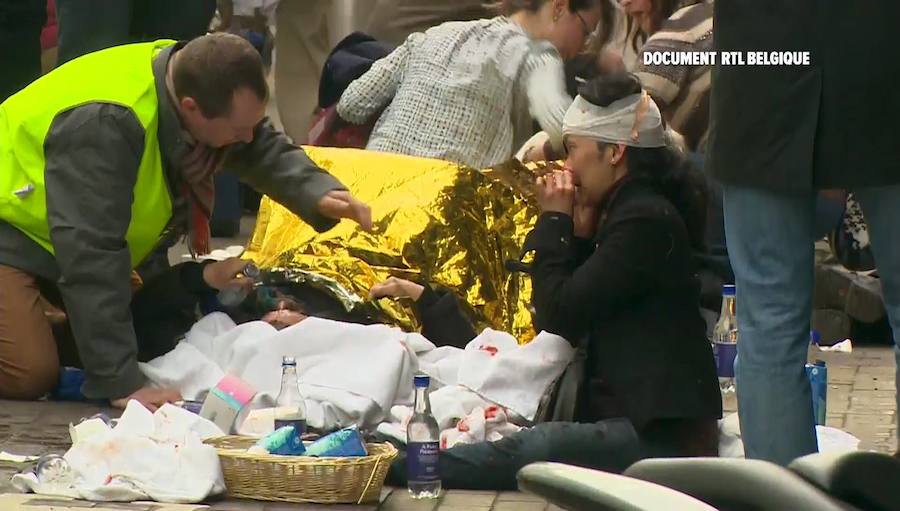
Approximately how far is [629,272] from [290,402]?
42.2 inches

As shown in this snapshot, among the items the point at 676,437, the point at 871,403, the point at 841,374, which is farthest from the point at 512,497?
the point at 841,374

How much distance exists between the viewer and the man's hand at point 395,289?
6203 mm

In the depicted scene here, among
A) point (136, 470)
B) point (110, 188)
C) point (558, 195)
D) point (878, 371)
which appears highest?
point (558, 195)

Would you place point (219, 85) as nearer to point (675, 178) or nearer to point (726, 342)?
point (675, 178)

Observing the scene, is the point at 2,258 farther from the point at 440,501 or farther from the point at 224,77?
the point at 440,501

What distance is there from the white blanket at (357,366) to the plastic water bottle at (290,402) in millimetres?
89

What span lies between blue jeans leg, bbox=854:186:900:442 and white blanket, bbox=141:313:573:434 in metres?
1.44

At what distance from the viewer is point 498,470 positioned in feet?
16.5

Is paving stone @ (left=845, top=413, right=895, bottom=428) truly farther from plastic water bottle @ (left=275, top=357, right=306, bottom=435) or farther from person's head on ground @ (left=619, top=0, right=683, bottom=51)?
person's head on ground @ (left=619, top=0, right=683, bottom=51)

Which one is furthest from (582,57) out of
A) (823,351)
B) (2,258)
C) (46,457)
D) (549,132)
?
(46,457)

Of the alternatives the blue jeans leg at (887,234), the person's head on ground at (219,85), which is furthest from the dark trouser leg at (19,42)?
the blue jeans leg at (887,234)

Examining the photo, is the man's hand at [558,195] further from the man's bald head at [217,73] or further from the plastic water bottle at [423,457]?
the man's bald head at [217,73]

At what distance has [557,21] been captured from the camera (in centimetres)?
Answer: 761

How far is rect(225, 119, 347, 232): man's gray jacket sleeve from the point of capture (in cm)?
623
